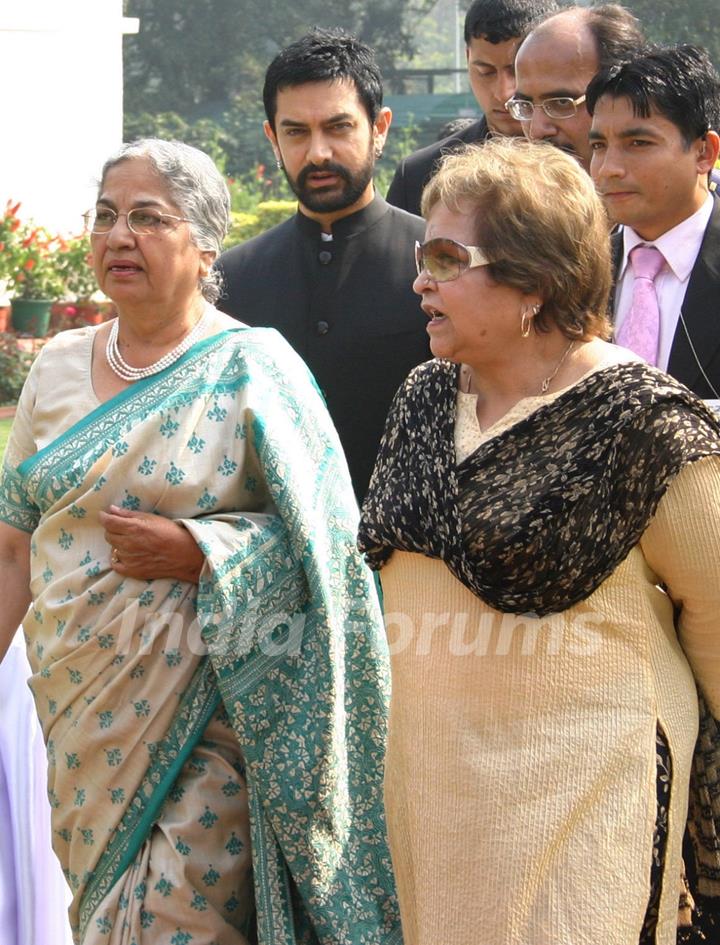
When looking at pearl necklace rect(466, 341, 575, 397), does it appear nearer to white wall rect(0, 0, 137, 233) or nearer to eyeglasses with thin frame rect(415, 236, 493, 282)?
eyeglasses with thin frame rect(415, 236, 493, 282)

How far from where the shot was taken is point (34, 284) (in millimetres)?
13094

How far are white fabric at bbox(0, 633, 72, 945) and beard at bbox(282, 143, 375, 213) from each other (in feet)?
4.93

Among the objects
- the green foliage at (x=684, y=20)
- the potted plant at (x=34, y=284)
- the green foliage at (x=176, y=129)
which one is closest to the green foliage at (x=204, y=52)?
the green foliage at (x=176, y=129)

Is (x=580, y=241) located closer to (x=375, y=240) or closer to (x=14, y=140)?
(x=375, y=240)

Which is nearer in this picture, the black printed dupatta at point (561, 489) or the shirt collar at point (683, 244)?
the black printed dupatta at point (561, 489)

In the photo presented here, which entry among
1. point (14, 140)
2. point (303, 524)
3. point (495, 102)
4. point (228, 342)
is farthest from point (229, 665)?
point (14, 140)

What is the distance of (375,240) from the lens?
4.77 meters

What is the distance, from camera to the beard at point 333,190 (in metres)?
4.71

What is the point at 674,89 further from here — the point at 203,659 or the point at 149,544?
the point at 203,659

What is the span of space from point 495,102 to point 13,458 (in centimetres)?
234

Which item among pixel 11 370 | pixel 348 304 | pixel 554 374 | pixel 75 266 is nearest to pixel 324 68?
pixel 348 304

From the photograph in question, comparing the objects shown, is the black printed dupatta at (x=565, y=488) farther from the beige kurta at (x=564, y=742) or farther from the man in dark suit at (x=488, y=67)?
the man in dark suit at (x=488, y=67)

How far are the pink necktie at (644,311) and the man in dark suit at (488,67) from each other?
1.66 meters

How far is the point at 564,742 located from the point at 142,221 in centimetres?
162
